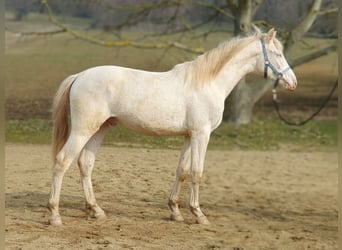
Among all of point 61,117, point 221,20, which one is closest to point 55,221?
point 61,117

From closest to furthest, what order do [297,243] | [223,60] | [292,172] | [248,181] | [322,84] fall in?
[297,243] → [223,60] → [248,181] → [292,172] → [322,84]

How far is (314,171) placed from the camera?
29.8ft

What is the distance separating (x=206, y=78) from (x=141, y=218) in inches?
51.6

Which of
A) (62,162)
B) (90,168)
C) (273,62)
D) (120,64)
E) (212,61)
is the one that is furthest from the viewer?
(120,64)

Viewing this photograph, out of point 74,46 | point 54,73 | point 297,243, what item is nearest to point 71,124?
point 297,243

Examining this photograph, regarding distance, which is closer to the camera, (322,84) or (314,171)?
(314,171)

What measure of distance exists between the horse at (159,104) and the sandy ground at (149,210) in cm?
25

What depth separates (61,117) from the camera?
5621mm

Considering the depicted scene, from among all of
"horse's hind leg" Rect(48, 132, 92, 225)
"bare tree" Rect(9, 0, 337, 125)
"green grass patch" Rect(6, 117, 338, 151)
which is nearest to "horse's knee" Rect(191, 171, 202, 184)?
"horse's hind leg" Rect(48, 132, 92, 225)

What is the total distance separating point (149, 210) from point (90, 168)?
79 cm

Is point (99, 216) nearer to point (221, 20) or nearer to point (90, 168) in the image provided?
point (90, 168)

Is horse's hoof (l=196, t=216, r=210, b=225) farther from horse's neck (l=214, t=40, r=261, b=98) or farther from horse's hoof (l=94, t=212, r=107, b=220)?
horse's neck (l=214, t=40, r=261, b=98)

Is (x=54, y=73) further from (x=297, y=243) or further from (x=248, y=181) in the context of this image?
(x=297, y=243)

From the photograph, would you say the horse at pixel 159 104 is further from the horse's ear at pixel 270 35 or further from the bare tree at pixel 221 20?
the bare tree at pixel 221 20
